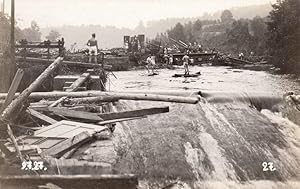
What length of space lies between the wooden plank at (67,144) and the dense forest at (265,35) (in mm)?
10646

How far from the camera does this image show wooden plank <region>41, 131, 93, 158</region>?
3.43 metres

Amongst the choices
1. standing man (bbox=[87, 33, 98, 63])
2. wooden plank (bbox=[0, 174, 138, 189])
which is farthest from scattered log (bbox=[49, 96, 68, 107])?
standing man (bbox=[87, 33, 98, 63])

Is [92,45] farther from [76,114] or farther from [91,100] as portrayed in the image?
[76,114]

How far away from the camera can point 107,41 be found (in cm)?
5194

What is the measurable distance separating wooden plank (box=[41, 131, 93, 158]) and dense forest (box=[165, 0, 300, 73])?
10.6m

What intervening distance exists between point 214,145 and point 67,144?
6.78 ft

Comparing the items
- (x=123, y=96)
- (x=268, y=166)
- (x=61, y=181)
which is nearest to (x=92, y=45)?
(x=123, y=96)

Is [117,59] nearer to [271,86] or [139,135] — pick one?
[271,86]

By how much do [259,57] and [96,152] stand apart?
19147mm

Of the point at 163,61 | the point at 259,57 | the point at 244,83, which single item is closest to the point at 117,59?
the point at 163,61

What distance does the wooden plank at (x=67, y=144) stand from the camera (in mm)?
3430

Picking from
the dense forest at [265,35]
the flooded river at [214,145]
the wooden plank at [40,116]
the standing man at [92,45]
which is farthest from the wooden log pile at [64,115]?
the dense forest at [265,35]

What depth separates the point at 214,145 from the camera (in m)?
4.56

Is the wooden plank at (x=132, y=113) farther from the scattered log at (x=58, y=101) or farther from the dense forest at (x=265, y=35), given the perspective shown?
the dense forest at (x=265, y=35)
